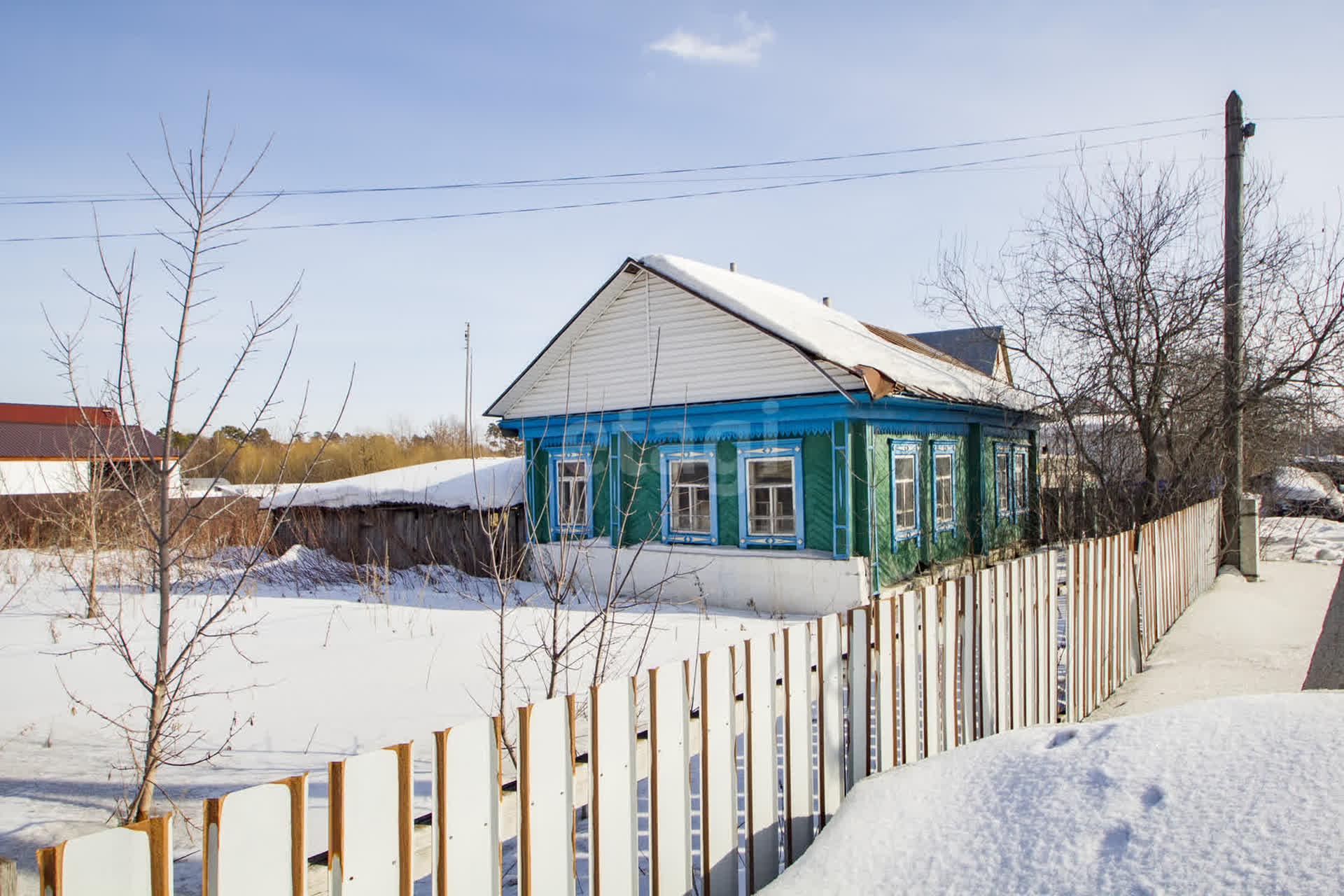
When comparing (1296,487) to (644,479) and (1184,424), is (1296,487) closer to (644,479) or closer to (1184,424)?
(1184,424)

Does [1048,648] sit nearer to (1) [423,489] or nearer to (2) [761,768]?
(2) [761,768]

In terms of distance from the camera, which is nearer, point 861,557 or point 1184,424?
point 861,557

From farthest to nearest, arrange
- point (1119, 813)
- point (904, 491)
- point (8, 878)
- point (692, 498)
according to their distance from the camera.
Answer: point (692, 498), point (904, 491), point (1119, 813), point (8, 878)

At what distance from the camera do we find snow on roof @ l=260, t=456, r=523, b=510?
16.5m

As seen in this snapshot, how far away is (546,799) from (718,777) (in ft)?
2.29

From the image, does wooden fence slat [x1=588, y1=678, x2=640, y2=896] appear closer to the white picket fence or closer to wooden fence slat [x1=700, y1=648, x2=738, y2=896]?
the white picket fence

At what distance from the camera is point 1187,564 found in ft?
27.6

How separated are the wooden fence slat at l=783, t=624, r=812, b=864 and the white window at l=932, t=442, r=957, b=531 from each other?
415 inches

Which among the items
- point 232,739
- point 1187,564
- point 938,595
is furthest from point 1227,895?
point 1187,564

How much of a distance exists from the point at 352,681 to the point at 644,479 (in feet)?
22.4

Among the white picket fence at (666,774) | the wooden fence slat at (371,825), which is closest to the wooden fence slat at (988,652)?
the white picket fence at (666,774)

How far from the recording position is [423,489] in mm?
17109

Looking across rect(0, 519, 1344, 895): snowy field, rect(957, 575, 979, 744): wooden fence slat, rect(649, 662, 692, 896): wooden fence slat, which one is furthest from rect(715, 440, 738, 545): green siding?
rect(649, 662, 692, 896): wooden fence slat

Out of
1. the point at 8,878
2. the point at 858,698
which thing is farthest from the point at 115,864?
the point at 858,698
